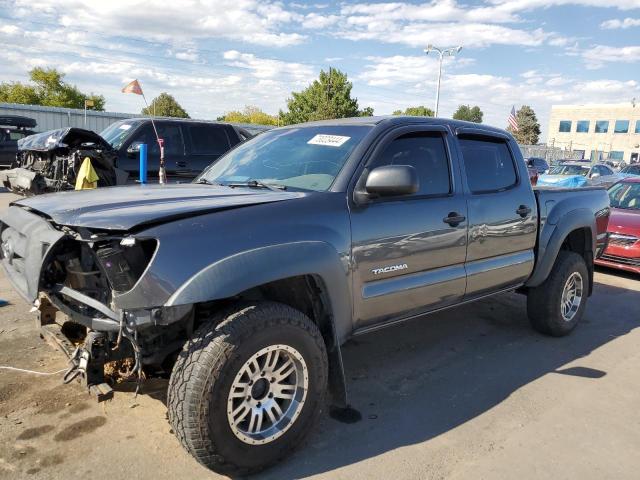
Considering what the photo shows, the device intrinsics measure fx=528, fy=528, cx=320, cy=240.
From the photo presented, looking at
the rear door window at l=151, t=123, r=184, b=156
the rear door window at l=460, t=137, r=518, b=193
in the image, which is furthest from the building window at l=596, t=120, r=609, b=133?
the rear door window at l=460, t=137, r=518, b=193

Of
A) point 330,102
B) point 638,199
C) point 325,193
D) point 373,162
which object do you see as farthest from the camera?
point 330,102

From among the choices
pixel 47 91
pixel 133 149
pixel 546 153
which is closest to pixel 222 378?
pixel 133 149

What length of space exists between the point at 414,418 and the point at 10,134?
17.5 meters

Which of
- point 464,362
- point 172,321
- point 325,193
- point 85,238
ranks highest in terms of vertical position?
point 325,193

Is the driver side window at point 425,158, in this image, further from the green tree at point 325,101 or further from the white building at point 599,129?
the white building at point 599,129

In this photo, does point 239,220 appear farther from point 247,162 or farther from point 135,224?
point 247,162

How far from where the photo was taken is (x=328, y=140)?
143 inches

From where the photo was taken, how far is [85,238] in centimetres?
252

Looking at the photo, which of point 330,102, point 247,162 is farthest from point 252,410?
point 330,102

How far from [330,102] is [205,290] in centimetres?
4355

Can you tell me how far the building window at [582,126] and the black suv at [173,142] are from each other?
74.2 m

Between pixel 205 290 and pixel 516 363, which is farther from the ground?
pixel 205 290

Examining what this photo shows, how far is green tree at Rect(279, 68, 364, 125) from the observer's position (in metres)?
44.1

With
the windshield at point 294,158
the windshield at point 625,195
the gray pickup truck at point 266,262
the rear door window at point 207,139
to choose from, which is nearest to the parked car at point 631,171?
the windshield at point 625,195
